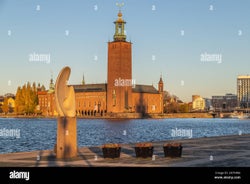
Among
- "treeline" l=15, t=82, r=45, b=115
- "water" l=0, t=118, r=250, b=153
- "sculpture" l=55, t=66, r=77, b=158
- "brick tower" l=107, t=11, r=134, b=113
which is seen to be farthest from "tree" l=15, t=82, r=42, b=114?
"sculpture" l=55, t=66, r=77, b=158

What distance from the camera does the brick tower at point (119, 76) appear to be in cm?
14938

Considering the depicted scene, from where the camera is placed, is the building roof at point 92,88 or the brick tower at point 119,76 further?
the building roof at point 92,88

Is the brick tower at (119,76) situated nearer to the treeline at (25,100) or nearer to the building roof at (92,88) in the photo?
the building roof at (92,88)

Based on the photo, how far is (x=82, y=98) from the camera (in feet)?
594

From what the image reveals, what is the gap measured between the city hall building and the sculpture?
123m

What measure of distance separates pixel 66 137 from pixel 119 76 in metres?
132

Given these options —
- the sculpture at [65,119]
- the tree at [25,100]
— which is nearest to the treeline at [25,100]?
the tree at [25,100]

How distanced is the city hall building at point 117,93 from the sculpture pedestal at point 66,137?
4864 inches

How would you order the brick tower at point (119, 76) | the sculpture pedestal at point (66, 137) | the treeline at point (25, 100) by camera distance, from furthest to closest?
1. the treeline at point (25, 100)
2. the brick tower at point (119, 76)
3. the sculpture pedestal at point (66, 137)

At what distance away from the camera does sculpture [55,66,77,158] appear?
17750mm

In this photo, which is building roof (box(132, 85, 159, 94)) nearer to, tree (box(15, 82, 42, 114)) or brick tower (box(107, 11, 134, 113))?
brick tower (box(107, 11, 134, 113))

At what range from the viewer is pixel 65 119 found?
17750mm
